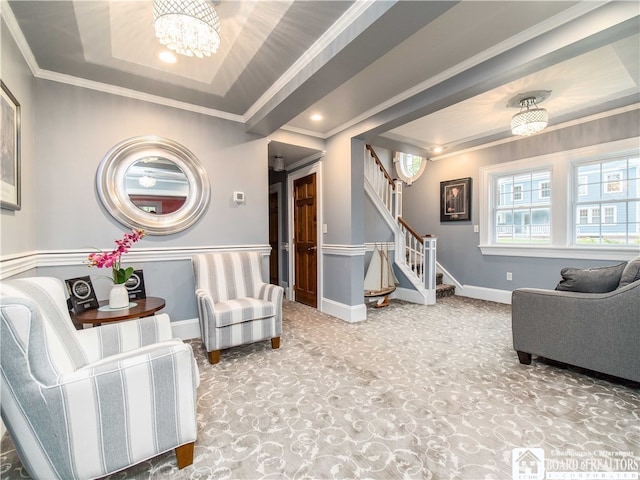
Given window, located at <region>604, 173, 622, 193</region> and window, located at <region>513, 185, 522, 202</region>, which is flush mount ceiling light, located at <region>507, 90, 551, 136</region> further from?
window, located at <region>513, 185, 522, 202</region>

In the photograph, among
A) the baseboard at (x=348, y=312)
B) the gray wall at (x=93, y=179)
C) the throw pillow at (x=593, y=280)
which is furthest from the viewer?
the baseboard at (x=348, y=312)

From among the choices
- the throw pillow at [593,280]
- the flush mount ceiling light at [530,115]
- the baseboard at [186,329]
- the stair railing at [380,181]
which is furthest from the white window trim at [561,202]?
the baseboard at [186,329]

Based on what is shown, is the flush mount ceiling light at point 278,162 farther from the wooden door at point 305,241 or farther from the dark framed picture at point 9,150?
the dark framed picture at point 9,150

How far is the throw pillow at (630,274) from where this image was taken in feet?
6.22

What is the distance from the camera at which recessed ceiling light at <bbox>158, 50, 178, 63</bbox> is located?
7.21ft

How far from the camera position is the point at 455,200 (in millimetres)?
4957

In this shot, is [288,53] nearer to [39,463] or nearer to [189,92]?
[189,92]

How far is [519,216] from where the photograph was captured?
4.33 metres

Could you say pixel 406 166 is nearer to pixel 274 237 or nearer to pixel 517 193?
pixel 517 193

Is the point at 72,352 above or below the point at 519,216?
below

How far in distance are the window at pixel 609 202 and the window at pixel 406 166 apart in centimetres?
257

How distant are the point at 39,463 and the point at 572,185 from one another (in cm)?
537

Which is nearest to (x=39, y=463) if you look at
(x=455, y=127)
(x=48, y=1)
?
(x=48, y=1)

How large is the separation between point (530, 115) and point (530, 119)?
0.04m
